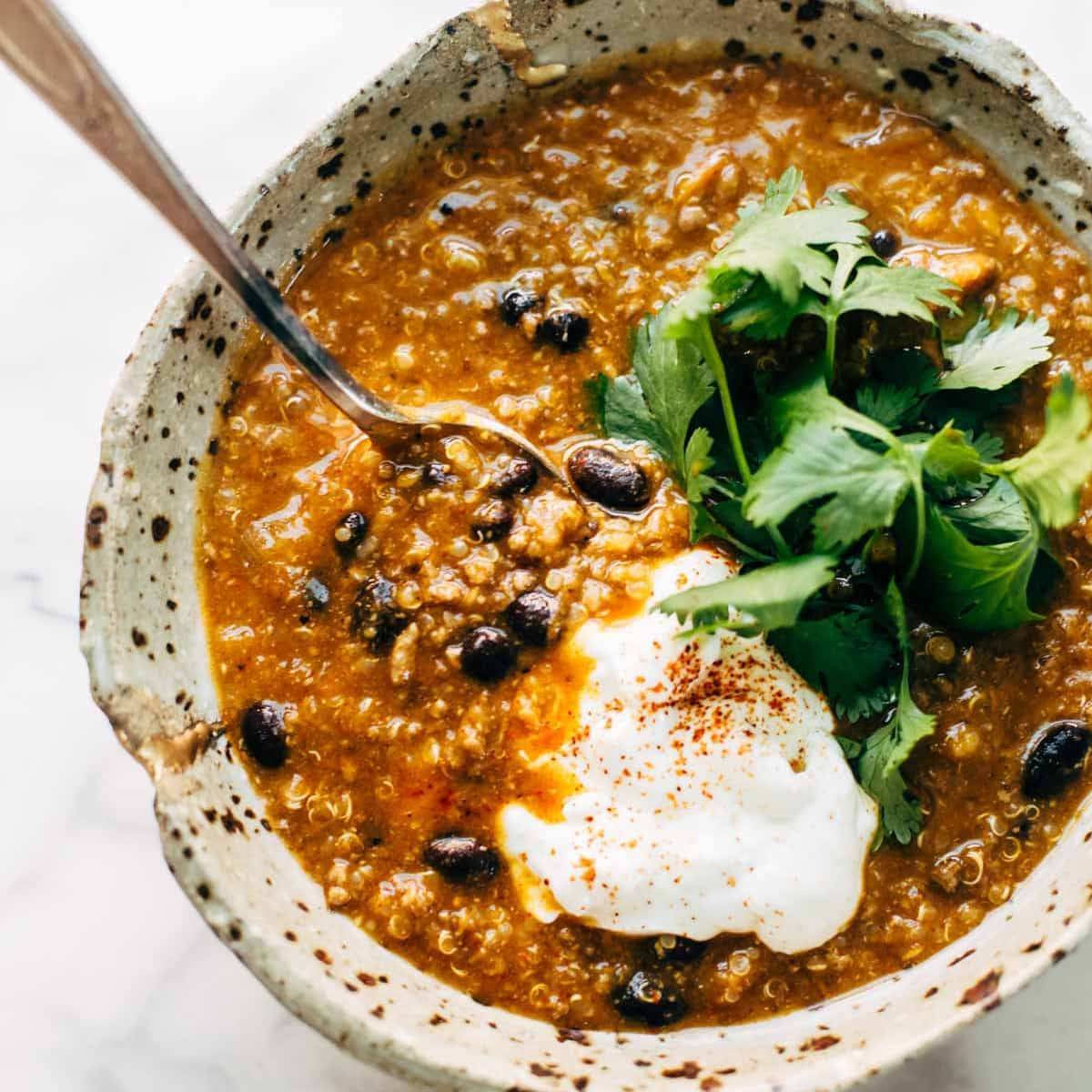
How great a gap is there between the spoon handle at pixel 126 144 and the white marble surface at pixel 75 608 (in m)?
0.65

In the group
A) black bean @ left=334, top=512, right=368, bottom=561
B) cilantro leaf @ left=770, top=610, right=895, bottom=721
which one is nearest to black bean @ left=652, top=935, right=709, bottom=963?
cilantro leaf @ left=770, top=610, right=895, bottom=721

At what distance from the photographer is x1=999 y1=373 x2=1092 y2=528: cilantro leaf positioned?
6.29 ft

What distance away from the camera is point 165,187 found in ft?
6.14

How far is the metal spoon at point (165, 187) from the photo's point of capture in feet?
5.54

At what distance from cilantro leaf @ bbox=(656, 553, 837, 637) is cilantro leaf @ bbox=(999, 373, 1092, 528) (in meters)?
0.32

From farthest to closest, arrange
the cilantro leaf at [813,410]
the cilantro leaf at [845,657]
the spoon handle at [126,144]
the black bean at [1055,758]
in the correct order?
the black bean at [1055,758] → the cilantro leaf at [845,657] → the cilantro leaf at [813,410] → the spoon handle at [126,144]

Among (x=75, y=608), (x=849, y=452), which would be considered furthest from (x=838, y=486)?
(x=75, y=608)

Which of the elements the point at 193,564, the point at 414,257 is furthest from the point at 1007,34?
the point at 193,564

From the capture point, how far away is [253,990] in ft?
8.13

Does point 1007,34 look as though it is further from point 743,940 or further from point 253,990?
point 253,990

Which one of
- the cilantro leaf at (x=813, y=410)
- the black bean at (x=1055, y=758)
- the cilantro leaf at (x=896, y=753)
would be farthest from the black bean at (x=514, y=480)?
the black bean at (x=1055, y=758)

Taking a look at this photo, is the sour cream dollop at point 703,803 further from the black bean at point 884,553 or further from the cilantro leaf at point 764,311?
the cilantro leaf at point 764,311

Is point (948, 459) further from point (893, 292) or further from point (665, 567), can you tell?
point (665, 567)

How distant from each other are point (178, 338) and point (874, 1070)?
1.61 metres
